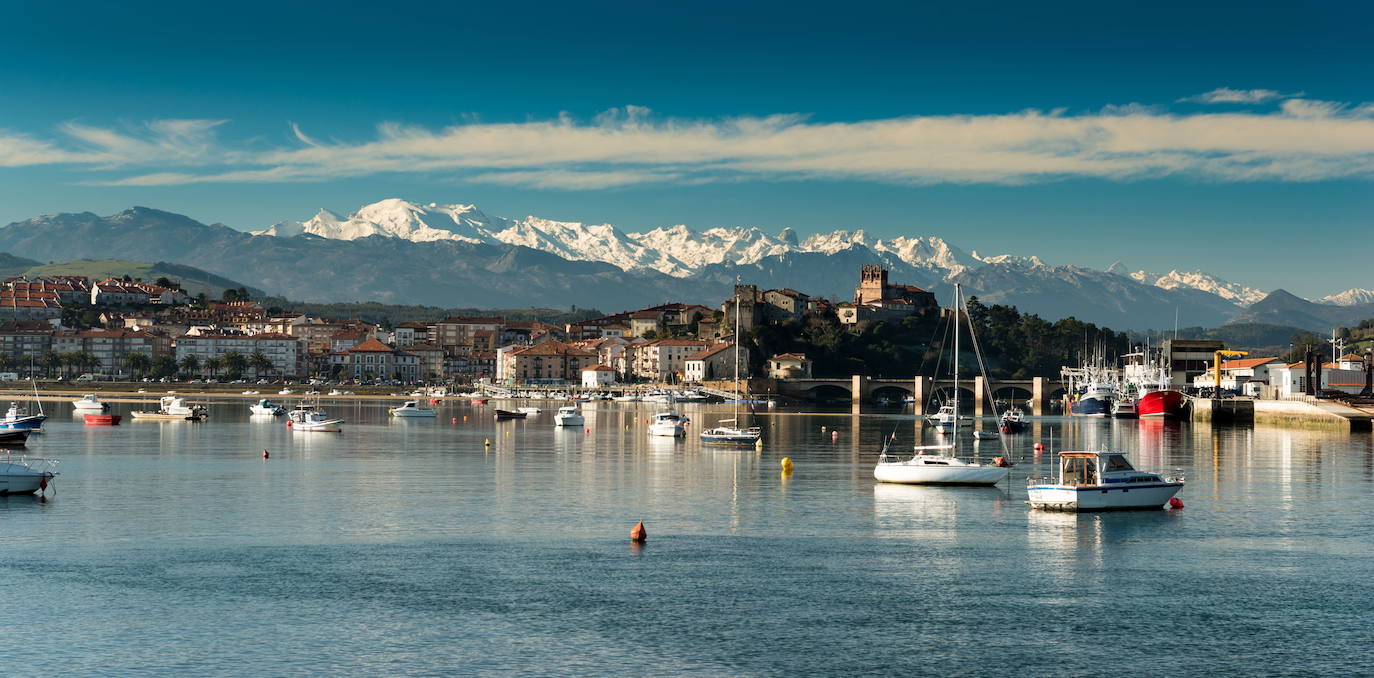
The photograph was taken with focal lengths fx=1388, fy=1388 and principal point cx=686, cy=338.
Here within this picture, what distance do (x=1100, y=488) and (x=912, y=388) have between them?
122002 millimetres

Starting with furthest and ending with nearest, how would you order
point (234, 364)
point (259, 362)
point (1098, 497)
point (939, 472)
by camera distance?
1. point (259, 362)
2. point (234, 364)
3. point (939, 472)
4. point (1098, 497)

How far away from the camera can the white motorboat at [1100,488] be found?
38.2 metres

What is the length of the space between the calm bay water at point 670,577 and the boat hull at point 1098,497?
628mm

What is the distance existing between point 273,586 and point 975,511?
20.3 meters

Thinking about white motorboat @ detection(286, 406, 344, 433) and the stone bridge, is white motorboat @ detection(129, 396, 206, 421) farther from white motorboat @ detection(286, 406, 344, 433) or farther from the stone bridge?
the stone bridge

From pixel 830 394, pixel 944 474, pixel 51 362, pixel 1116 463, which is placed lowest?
pixel 944 474

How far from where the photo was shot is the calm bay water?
2188cm

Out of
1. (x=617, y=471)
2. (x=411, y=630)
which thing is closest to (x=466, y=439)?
(x=617, y=471)

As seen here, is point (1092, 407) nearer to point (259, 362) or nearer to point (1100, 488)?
point (1100, 488)

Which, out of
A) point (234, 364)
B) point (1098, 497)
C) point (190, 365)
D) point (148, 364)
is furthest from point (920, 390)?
point (1098, 497)

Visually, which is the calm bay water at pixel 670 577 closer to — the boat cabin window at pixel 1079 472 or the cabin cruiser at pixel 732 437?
the boat cabin window at pixel 1079 472

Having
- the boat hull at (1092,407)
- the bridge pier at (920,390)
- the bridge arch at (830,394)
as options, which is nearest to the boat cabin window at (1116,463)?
the boat hull at (1092,407)

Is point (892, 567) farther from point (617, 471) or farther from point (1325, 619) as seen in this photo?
point (617, 471)

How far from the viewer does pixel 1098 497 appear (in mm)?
38250
